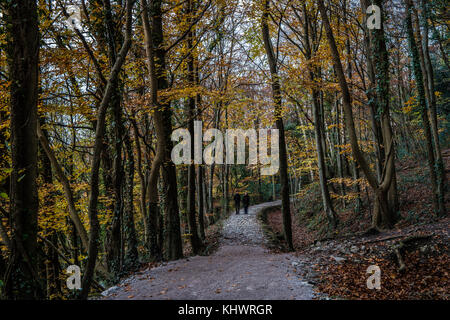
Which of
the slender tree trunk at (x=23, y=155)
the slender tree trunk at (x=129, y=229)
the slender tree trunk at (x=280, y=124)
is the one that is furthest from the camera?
the slender tree trunk at (x=280, y=124)

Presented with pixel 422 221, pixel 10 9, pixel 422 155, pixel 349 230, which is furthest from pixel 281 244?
pixel 10 9

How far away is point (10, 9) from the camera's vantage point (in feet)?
11.4

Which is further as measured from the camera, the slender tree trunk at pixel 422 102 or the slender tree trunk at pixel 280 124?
the slender tree trunk at pixel 280 124

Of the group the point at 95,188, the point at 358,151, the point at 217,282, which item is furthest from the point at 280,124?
the point at 95,188

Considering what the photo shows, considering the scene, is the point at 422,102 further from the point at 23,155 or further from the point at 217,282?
the point at 23,155

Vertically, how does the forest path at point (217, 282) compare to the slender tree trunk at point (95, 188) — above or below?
below

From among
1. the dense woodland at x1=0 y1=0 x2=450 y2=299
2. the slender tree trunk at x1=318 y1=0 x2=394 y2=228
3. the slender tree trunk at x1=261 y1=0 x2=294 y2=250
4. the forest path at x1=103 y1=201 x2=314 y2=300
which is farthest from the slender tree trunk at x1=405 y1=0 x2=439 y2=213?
the forest path at x1=103 y1=201 x2=314 y2=300

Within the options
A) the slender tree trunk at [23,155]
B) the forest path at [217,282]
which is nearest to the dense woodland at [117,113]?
the slender tree trunk at [23,155]

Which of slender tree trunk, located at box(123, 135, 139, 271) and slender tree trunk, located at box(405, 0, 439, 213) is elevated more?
slender tree trunk, located at box(405, 0, 439, 213)

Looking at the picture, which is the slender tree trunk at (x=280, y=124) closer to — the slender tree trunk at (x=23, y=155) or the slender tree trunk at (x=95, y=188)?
the slender tree trunk at (x=95, y=188)

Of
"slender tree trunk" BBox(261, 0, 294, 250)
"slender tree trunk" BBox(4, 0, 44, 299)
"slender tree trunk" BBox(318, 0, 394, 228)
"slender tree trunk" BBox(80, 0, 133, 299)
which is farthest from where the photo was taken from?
"slender tree trunk" BBox(261, 0, 294, 250)

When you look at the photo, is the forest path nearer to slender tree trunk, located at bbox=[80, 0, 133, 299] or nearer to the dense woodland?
slender tree trunk, located at bbox=[80, 0, 133, 299]

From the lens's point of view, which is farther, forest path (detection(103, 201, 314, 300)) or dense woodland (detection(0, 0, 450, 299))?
forest path (detection(103, 201, 314, 300))
